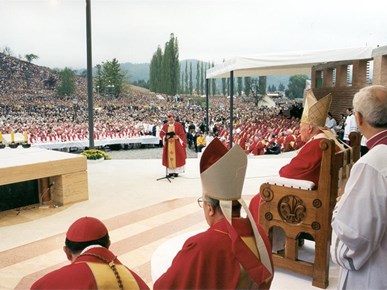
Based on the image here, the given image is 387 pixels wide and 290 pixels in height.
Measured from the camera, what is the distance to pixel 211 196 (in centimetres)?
156

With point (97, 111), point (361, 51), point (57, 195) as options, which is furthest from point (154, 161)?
point (97, 111)

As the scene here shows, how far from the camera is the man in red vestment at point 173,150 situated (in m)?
7.27

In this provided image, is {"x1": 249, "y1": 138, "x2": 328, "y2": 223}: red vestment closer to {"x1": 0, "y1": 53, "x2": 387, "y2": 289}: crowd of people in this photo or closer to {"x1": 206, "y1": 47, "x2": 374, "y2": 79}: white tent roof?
{"x1": 0, "y1": 53, "x2": 387, "y2": 289}: crowd of people

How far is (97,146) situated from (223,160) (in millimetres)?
13557

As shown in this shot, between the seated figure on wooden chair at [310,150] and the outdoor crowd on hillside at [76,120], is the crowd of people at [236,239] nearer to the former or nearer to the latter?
the seated figure on wooden chair at [310,150]

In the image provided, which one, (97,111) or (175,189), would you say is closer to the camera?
(175,189)

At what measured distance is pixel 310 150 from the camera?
304 cm

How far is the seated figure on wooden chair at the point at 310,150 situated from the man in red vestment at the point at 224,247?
1515 millimetres

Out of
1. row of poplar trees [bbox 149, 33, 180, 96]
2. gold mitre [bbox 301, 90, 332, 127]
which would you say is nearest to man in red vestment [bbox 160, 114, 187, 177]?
gold mitre [bbox 301, 90, 332, 127]

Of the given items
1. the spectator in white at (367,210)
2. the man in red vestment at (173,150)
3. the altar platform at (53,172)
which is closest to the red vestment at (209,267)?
the spectator in white at (367,210)

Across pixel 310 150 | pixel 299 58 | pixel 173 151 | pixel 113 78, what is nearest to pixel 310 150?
pixel 310 150

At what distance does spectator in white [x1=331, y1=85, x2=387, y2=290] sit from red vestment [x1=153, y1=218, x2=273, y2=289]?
439mm

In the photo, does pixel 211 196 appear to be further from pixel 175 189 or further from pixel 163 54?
pixel 163 54

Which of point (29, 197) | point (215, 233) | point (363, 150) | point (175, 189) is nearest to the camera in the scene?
Result: point (215, 233)
